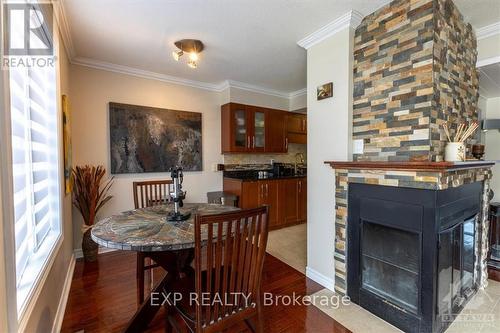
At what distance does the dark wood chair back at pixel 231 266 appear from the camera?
119 cm

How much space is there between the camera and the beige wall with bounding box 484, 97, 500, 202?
3.50 meters

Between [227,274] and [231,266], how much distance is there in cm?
4

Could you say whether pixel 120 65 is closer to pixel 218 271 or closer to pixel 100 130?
pixel 100 130

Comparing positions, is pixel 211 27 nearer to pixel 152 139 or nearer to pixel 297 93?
pixel 152 139

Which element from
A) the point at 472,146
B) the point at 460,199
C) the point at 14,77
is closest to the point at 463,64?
the point at 472,146

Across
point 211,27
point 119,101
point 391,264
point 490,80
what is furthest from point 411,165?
point 119,101

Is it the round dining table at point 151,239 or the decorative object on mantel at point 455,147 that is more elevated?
the decorative object on mantel at point 455,147

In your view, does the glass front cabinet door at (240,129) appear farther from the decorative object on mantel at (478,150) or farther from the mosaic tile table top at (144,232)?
the decorative object on mantel at (478,150)

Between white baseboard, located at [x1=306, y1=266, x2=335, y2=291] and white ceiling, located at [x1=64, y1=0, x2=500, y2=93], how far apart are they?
7.91 feet

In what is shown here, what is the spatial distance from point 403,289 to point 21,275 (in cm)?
242

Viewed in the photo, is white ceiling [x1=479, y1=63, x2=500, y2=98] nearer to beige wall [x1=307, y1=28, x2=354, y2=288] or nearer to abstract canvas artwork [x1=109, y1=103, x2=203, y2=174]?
beige wall [x1=307, y1=28, x2=354, y2=288]

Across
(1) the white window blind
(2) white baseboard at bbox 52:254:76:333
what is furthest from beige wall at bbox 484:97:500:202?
(2) white baseboard at bbox 52:254:76:333

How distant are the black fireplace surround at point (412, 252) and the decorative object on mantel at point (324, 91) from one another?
2.96ft

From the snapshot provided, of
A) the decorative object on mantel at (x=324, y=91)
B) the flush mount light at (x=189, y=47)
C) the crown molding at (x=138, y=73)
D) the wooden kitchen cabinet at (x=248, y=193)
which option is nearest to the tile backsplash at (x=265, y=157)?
the wooden kitchen cabinet at (x=248, y=193)
